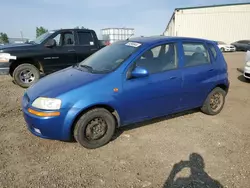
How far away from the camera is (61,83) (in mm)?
3354

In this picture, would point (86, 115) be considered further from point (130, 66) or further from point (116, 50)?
point (116, 50)

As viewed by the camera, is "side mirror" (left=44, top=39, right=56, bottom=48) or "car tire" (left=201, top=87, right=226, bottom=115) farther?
"side mirror" (left=44, top=39, right=56, bottom=48)

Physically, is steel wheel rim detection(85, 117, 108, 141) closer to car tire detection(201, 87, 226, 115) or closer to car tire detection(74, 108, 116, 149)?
car tire detection(74, 108, 116, 149)

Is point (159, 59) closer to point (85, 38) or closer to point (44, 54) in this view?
point (44, 54)

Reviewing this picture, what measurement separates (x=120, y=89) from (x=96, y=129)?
0.71 meters

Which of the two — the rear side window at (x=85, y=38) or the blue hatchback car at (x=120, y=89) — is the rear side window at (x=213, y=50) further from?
the rear side window at (x=85, y=38)

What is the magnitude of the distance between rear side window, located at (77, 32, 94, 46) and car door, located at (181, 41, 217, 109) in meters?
4.40

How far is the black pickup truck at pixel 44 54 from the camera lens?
664 centimetres

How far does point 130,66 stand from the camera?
11.3 ft

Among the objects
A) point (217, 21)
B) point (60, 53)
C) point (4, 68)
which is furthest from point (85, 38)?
point (217, 21)

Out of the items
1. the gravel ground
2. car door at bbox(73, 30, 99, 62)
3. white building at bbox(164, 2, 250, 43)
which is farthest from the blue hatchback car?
white building at bbox(164, 2, 250, 43)

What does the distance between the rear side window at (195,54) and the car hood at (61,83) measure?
1.70 meters

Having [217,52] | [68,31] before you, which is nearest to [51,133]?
[217,52]

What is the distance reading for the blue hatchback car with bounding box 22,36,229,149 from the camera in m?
3.09
